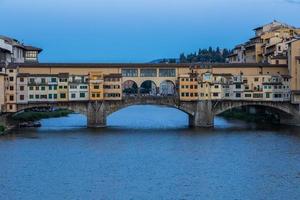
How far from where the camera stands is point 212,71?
2297 inches

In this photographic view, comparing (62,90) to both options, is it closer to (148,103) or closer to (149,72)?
(148,103)

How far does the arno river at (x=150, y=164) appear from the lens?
28078 millimetres

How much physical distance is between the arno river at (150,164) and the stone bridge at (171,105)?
3364mm

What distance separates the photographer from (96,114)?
5459 centimetres

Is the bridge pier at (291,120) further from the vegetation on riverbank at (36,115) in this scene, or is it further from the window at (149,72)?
the vegetation on riverbank at (36,115)

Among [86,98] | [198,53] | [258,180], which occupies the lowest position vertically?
[258,180]

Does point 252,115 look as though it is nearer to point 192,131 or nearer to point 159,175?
point 192,131

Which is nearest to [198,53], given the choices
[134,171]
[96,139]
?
[96,139]

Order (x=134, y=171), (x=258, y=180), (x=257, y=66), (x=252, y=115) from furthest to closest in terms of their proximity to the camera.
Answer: (x=252, y=115)
(x=257, y=66)
(x=134, y=171)
(x=258, y=180)

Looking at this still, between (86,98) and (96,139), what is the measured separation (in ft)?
34.4

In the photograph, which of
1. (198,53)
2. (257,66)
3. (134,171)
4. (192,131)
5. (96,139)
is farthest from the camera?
(198,53)

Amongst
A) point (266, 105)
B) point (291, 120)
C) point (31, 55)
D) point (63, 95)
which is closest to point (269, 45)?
point (266, 105)

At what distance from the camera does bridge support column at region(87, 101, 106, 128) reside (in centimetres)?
5425

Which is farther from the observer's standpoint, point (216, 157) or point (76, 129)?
point (76, 129)
